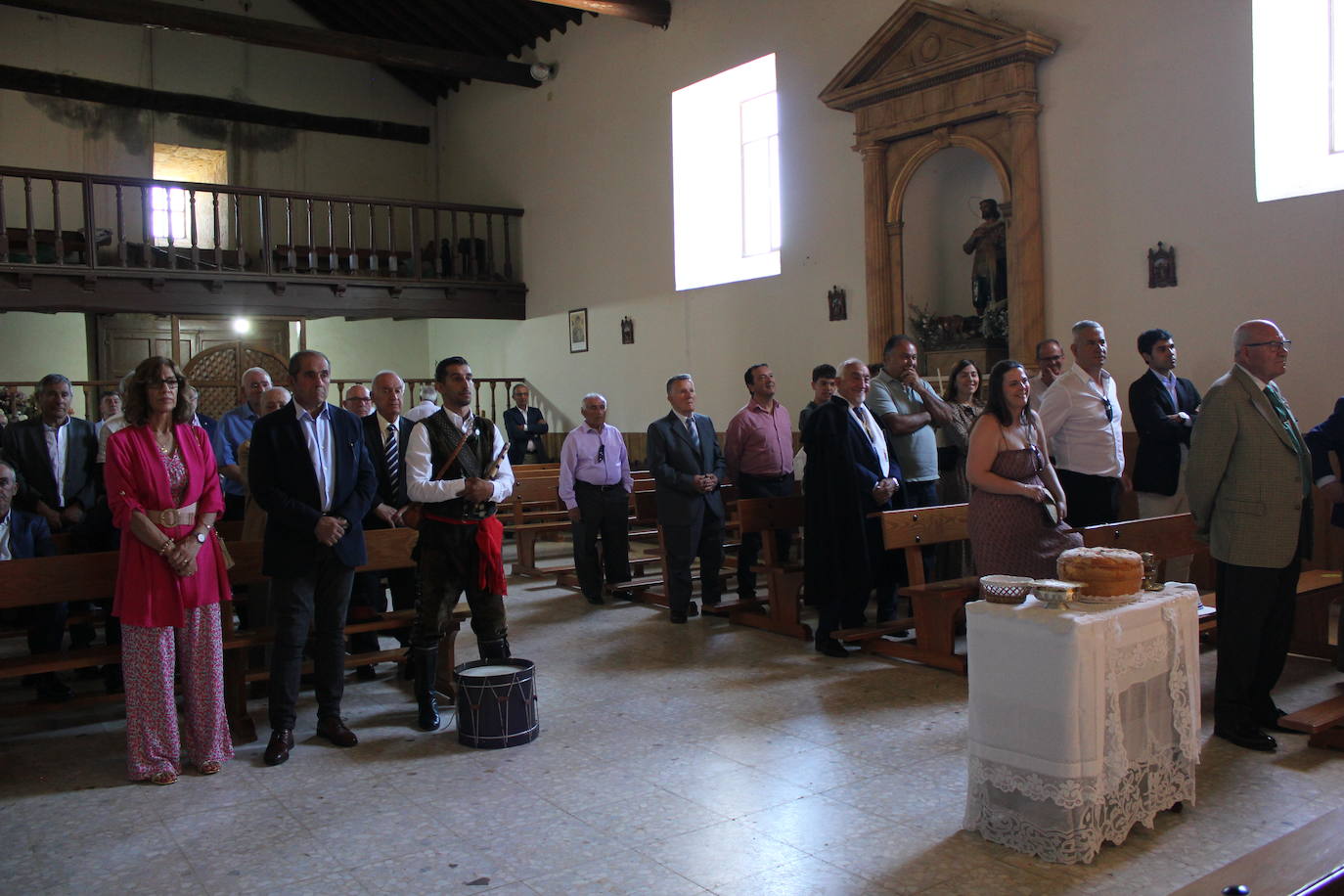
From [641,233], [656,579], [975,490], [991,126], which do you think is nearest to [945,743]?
[975,490]

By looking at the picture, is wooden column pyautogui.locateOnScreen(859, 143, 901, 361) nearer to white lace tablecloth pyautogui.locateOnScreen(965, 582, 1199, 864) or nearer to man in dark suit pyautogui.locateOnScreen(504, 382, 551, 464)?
man in dark suit pyautogui.locateOnScreen(504, 382, 551, 464)

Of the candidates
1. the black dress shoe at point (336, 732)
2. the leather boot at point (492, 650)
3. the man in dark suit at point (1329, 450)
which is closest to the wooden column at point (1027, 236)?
the man in dark suit at point (1329, 450)

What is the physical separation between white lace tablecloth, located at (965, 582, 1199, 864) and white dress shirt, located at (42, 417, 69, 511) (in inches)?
177

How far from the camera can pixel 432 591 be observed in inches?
164

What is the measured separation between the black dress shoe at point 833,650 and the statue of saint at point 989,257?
3.73 meters

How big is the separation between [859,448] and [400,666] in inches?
96.6

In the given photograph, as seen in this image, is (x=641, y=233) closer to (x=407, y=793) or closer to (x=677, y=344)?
(x=677, y=344)

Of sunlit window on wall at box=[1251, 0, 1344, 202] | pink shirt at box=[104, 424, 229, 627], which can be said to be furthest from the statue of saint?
pink shirt at box=[104, 424, 229, 627]

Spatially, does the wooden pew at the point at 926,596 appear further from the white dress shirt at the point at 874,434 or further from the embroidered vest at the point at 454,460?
the embroidered vest at the point at 454,460

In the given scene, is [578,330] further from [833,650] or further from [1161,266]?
[833,650]

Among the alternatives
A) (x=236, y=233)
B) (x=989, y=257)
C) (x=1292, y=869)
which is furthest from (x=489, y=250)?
(x=1292, y=869)

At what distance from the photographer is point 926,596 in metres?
4.89

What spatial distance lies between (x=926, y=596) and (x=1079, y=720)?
7.25 feet

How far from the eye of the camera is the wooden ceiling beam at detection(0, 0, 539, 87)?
11.0 meters
